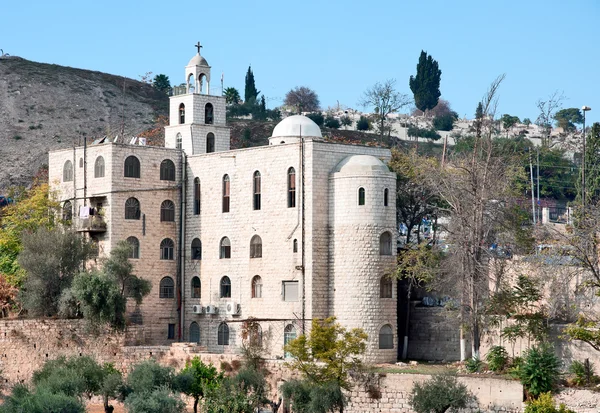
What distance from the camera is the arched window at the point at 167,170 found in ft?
184

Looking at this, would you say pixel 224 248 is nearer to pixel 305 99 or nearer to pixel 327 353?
pixel 327 353

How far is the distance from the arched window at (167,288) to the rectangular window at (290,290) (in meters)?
6.64

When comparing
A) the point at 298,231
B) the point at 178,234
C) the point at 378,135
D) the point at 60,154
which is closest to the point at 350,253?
the point at 298,231

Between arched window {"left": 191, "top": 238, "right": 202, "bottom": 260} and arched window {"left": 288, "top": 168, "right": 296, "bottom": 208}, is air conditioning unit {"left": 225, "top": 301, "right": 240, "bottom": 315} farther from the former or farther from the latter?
arched window {"left": 288, "top": 168, "right": 296, "bottom": 208}

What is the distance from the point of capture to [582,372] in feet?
142

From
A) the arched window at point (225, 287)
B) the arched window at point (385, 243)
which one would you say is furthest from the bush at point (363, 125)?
the arched window at point (385, 243)

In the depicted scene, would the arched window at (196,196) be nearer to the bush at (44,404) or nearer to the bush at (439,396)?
the bush at (44,404)

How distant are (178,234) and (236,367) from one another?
9.56 metres

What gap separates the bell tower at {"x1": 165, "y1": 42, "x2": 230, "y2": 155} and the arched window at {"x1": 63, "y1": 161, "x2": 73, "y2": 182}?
443 cm

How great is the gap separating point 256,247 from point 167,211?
520 cm

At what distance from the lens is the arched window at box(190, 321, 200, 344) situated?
2167 inches

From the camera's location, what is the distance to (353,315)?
4975 centimetres

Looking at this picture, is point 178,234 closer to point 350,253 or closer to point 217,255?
point 217,255

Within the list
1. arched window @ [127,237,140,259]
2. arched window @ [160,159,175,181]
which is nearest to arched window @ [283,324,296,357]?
arched window @ [127,237,140,259]
